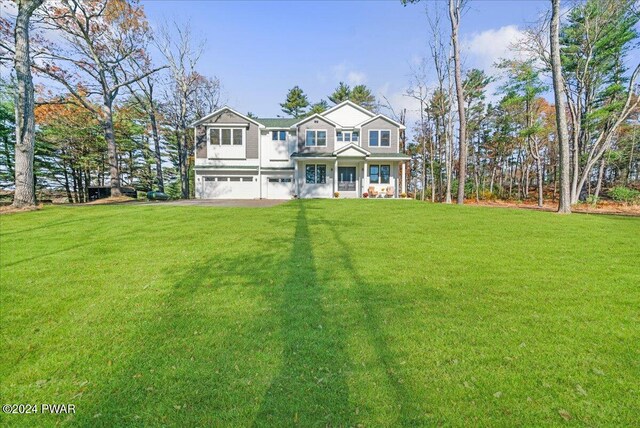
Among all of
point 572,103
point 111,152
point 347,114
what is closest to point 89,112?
point 111,152

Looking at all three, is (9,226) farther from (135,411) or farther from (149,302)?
(135,411)

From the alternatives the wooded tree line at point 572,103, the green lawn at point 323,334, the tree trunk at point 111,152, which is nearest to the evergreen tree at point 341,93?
the wooded tree line at point 572,103

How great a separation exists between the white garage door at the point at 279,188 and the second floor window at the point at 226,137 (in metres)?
4.04

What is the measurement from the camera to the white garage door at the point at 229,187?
73.7 ft

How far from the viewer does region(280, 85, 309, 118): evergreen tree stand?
40312mm

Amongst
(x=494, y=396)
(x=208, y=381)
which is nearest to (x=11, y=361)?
(x=208, y=381)

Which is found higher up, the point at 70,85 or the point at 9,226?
the point at 70,85

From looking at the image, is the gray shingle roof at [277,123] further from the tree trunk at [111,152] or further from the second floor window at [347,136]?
the tree trunk at [111,152]

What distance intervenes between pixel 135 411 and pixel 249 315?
1.49 m

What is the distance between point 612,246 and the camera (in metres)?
6.31

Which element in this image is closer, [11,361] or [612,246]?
[11,361]

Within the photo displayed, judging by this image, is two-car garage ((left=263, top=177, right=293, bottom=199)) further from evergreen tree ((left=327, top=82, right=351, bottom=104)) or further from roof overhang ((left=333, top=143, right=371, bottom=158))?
evergreen tree ((left=327, top=82, right=351, bottom=104))

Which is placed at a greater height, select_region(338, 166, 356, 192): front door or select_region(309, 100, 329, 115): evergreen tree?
select_region(309, 100, 329, 115): evergreen tree

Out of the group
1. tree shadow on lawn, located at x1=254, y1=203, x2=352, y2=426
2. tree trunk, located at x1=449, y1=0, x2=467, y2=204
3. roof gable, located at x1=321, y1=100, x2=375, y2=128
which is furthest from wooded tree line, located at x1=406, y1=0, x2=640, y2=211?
tree shadow on lawn, located at x1=254, y1=203, x2=352, y2=426
